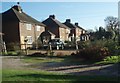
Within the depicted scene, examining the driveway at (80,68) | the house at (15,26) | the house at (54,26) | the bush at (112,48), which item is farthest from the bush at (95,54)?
the house at (54,26)

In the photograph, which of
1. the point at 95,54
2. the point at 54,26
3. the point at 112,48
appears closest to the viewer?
the point at 95,54

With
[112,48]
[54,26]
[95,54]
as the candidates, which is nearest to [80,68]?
[95,54]

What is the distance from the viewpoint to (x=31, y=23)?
54.0 m

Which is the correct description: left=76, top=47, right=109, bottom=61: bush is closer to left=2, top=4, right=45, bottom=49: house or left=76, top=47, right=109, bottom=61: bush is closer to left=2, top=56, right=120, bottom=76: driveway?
left=2, top=56, right=120, bottom=76: driveway

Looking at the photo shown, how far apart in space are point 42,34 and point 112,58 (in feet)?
139

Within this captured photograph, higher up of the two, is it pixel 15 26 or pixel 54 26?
pixel 54 26

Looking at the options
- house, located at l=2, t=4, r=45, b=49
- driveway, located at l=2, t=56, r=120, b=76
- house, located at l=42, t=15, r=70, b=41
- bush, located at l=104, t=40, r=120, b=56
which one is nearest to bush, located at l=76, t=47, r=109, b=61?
bush, located at l=104, t=40, r=120, b=56

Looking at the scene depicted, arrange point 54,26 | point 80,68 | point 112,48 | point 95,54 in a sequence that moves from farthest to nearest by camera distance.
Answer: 1. point 54,26
2. point 112,48
3. point 95,54
4. point 80,68

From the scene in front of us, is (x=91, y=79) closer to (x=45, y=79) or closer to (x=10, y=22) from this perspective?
(x=45, y=79)

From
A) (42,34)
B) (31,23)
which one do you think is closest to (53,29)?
(42,34)

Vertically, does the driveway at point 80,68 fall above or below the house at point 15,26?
below

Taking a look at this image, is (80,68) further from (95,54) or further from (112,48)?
(112,48)

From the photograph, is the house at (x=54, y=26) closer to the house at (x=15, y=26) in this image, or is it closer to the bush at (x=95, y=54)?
the house at (x=15, y=26)

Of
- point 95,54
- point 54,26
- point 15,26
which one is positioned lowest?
point 95,54
